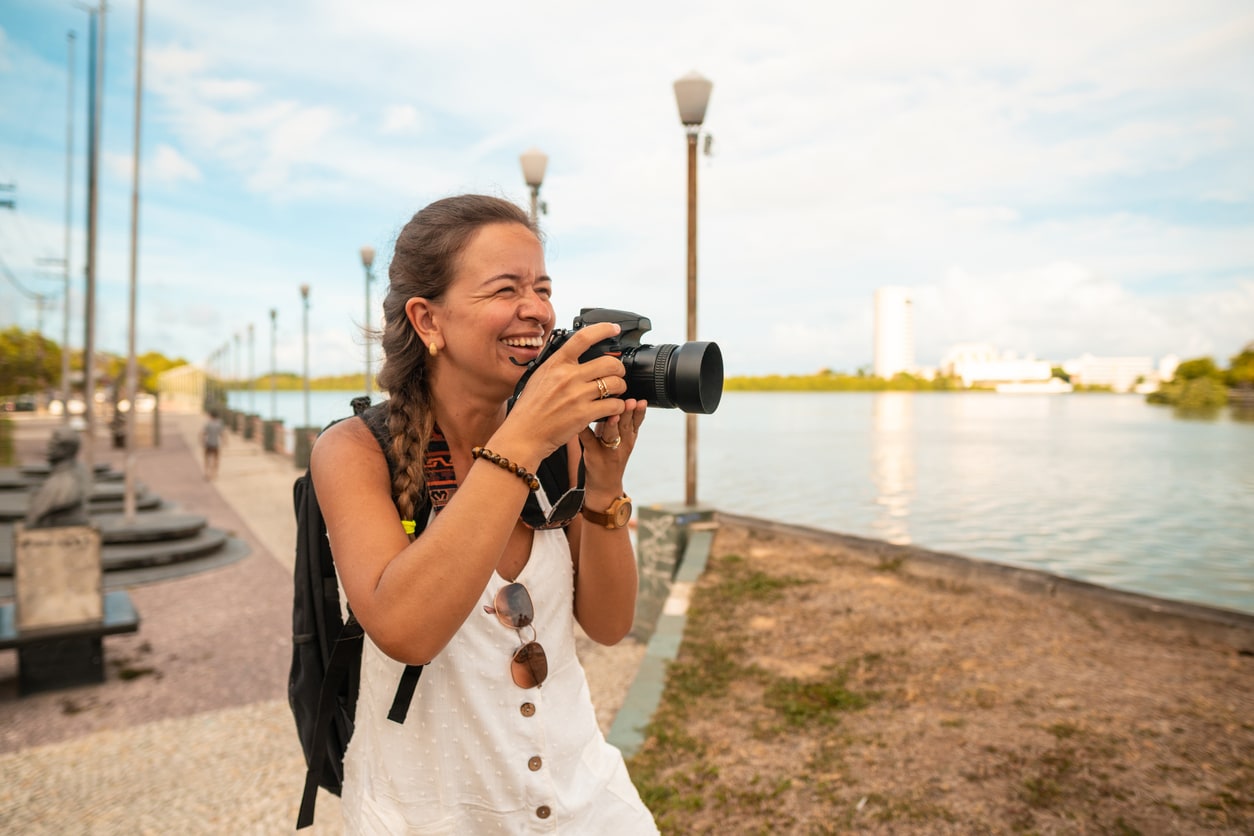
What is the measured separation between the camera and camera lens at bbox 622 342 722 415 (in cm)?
130

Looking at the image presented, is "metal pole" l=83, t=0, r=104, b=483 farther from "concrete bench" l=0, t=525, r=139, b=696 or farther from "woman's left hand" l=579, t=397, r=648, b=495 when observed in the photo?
"woman's left hand" l=579, t=397, r=648, b=495

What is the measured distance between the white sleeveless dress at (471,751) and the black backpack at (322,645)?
0.08 m

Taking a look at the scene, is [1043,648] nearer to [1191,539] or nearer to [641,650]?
[641,650]

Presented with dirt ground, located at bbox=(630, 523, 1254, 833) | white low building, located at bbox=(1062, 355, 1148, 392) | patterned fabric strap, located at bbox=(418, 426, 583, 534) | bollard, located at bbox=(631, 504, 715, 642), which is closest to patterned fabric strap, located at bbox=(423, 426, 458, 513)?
patterned fabric strap, located at bbox=(418, 426, 583, 534)

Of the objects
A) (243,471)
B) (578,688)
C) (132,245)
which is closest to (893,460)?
(243,471)

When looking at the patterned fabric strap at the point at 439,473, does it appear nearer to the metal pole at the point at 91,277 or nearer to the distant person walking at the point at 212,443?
the metal pole at the point at 91,277

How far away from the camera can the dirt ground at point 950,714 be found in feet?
10.3

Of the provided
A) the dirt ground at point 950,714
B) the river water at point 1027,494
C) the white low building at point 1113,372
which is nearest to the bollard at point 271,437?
the river water at point 1027,494

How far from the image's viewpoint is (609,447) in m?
1.39

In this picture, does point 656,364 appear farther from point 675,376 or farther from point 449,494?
point 449,494

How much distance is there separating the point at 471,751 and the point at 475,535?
42 centimetres

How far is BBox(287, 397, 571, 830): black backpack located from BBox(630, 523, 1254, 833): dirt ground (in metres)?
2.09

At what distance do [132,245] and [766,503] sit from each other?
14288 millimetres

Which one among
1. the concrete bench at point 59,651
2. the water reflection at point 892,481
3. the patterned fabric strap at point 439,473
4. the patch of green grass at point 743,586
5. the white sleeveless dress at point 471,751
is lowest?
the water reflection at point 892,481
